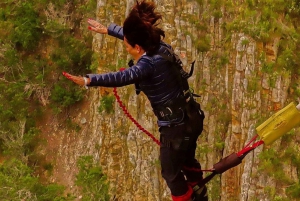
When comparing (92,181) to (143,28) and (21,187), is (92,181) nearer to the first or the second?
(21,187)

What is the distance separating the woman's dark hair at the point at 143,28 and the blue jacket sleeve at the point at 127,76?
17cm

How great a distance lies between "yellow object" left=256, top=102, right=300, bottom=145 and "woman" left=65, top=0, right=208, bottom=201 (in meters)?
0.88

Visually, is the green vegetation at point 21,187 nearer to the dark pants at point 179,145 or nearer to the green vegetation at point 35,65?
the green vegetation at point 35,65

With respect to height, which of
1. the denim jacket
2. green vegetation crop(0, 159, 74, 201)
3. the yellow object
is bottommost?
green vegetation crop(0, 159, 74, 201)

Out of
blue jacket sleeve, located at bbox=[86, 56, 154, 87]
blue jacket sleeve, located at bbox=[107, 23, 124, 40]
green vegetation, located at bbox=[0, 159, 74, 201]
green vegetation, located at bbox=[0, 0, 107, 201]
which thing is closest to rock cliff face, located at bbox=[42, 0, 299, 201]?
green vegetation, located at bbox=[0, 159, 74, 201]

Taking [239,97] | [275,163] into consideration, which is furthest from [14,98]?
[275,163]

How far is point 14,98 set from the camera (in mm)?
14430

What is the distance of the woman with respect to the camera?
4430mm

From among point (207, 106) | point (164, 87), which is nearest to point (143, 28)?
point (164, 87)

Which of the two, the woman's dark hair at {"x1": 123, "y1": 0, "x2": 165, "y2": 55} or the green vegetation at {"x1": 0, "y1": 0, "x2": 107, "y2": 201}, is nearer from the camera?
the woman's dark hair at {"x1": 123, "y1": 0, "x2": 165, "y2": 55}

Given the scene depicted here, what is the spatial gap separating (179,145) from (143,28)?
5.56 ft

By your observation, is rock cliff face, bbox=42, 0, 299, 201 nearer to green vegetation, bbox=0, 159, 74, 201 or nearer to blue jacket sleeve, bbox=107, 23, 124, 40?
green vegetation, bbox=0, 159, 74, 201

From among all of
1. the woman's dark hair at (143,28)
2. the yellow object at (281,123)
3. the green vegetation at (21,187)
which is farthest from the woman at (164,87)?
the green vegetation at (21,187)

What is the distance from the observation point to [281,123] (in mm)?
4934
